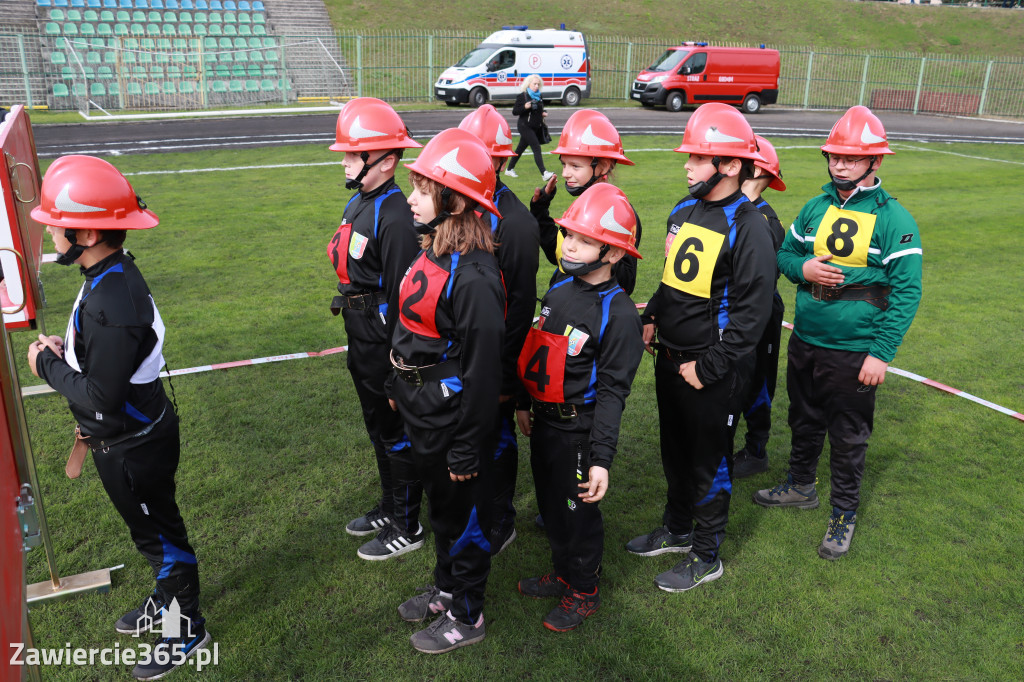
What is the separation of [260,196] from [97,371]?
1189 centimetres

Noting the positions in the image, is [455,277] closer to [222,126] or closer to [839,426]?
[839,426]

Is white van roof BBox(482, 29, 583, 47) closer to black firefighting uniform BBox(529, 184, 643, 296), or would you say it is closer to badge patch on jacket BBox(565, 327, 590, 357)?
black firefighting uniform BBox(529, 184, 643, 296)

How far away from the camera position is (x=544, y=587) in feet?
14.3

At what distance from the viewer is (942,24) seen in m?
52.8

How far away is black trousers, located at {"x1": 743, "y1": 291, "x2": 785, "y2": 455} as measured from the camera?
5684 mm

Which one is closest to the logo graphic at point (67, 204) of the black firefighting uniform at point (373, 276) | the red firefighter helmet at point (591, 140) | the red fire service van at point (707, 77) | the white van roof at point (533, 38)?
the black firefighting uniform at point (373, 276)

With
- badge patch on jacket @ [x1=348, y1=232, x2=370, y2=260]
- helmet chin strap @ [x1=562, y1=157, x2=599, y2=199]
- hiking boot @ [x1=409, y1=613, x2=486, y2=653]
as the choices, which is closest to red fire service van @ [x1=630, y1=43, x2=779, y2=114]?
helmet chin strap @ [x1=562, y1=157, x2=599, y2=199]

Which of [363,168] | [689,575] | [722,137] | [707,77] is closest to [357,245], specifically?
[363,168]

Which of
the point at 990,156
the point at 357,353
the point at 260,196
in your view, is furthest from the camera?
the point at 990,156

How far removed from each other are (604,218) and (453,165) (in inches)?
30.8

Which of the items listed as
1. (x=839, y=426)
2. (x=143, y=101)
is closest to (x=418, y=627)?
(x=839, y=426)

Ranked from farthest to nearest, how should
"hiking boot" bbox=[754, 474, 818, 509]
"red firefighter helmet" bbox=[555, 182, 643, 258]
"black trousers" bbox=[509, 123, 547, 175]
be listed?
"black trousers" bbox=[509, 123, 547, 175]
"hiking boot" bbox=[754, 474, 818, 509]
"red firefighter helmet" bbox=[555, 182, 643, 258]

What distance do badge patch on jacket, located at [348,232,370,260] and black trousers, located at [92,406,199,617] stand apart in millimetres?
1310

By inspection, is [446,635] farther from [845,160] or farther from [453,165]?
[845,160]
